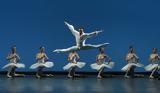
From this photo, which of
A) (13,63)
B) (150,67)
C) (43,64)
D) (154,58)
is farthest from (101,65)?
(13,63)

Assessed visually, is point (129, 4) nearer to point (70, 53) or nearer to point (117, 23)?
point (117, 23)

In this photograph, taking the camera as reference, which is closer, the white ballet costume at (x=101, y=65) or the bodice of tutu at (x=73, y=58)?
the bodice of tutu at (x=73, y=58)

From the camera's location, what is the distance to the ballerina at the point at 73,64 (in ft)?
52.9

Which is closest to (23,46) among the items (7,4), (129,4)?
(7,4)

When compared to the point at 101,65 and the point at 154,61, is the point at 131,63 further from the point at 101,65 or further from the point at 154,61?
the point at 101,65

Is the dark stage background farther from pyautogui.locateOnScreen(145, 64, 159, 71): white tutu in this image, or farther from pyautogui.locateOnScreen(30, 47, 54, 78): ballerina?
pyautogui.locateOnScreen(30, 47, 54, 78): ballerina

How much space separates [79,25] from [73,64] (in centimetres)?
226

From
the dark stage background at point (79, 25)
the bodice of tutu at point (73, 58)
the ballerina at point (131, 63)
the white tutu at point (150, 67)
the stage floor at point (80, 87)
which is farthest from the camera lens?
the dark stage background at point (79, 25)

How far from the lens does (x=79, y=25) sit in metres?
17.8

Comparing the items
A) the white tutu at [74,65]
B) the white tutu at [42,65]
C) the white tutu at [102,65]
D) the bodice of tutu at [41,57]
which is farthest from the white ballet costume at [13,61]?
the white tutu at [102,65]

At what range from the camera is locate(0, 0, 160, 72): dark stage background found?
17719 mm

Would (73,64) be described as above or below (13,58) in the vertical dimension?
below

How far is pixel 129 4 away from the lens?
1784cm

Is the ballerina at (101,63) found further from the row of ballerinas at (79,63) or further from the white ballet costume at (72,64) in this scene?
the white ballet costume at (72,64)
